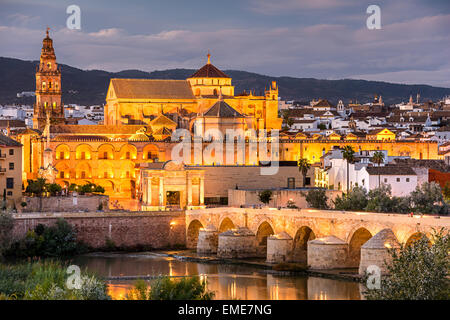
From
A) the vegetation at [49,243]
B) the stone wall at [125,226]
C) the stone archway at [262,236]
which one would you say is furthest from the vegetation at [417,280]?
the stone wall at [125,226]

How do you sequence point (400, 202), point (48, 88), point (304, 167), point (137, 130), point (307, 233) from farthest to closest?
point (48, 88) → point (137, 130) → point (304, 167) → point (400, 202) → point (307, 233)

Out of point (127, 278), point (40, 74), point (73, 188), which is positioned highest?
point (40, 74)

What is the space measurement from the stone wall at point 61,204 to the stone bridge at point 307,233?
22.9 feet

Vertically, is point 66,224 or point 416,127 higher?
point 416,127

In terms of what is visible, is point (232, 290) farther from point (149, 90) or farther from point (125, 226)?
point (149, 90)

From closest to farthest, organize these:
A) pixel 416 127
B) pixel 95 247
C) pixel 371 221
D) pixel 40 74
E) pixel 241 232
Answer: pixel 371 221
pixel 241 232
pixel 95 247
pixel 40 74
pixel 416 127

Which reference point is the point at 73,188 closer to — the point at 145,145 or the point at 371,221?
the point at 145,145

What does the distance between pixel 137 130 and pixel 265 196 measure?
24.9 m

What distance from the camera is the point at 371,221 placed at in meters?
41.0

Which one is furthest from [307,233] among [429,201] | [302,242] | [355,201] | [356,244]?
[429,201]

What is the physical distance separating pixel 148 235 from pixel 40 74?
34.4 m

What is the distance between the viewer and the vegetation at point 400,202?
1856 inches

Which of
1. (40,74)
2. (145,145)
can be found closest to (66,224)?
(145,145)

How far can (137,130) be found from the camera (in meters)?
82.4
